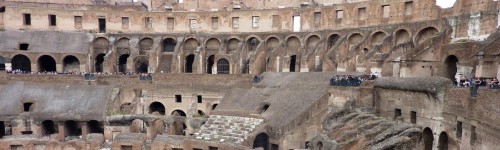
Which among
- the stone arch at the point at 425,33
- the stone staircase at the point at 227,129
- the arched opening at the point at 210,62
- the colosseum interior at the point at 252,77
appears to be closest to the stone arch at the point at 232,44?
the colosseum interior at the point at 252,77

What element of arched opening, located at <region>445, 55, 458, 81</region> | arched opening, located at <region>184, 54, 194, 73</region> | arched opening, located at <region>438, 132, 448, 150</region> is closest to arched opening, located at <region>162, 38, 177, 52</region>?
arched opening, located at <region>184, 54, 194, 73</region>

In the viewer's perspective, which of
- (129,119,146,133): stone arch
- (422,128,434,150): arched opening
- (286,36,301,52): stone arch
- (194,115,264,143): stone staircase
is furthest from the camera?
(286,36,301,52): stone arch

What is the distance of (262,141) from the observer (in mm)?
24188

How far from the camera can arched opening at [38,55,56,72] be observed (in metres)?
38.1

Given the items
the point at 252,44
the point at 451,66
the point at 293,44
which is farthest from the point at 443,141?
the point at 252,44

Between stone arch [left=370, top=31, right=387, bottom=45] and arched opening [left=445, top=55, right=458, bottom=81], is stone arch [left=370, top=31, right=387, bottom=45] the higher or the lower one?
the higher one

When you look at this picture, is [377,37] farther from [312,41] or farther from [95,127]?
[95,127]

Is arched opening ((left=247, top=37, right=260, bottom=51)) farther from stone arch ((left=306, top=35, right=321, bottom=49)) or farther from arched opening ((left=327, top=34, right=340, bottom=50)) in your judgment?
arched opening ((left=327, top=34, right=340, bottom=50))

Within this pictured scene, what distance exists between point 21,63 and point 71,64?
4.72 meters

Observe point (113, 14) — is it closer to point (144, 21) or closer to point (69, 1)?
point (144, 21)

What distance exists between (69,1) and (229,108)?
30089 millimetres

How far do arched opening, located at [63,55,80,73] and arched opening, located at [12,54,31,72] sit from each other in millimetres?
3521

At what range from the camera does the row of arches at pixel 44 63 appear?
124ft

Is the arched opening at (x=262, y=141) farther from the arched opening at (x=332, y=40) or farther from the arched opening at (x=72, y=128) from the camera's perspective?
the arched opening at (x=72, y=128)
